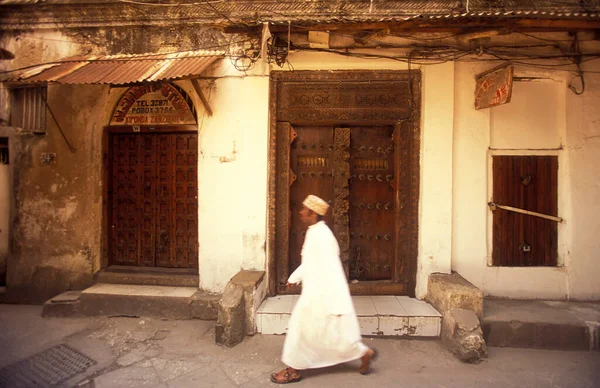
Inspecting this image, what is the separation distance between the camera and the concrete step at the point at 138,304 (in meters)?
4.70

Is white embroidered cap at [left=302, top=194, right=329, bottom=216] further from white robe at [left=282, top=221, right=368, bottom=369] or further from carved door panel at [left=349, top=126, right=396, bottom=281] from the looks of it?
carved door panel at [left=349, top=126, right=396, bottom=281]

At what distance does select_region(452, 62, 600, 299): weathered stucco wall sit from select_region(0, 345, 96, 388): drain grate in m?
4.95

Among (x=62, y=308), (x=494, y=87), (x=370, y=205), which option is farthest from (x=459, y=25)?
(x=62, y=308)

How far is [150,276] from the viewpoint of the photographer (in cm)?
526

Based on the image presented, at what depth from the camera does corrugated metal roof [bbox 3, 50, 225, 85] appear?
4.28 m

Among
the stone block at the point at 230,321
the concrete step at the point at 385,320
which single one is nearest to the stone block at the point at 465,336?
the concrete step at the point at 385,320

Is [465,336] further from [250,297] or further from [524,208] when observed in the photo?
[250,297]

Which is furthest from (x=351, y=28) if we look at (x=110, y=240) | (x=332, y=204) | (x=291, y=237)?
(x=110, y=240)

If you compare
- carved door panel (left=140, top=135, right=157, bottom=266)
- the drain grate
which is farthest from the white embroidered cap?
carved door panel (left=140, top=135, right=157, bottom=266)

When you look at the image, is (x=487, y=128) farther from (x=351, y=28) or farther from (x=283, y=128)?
(x=283, y=128)

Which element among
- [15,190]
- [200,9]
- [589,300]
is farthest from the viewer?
[15,190]

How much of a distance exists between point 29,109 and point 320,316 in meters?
5.53

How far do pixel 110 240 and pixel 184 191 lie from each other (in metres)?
1.53

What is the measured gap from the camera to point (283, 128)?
5023 millimetres
